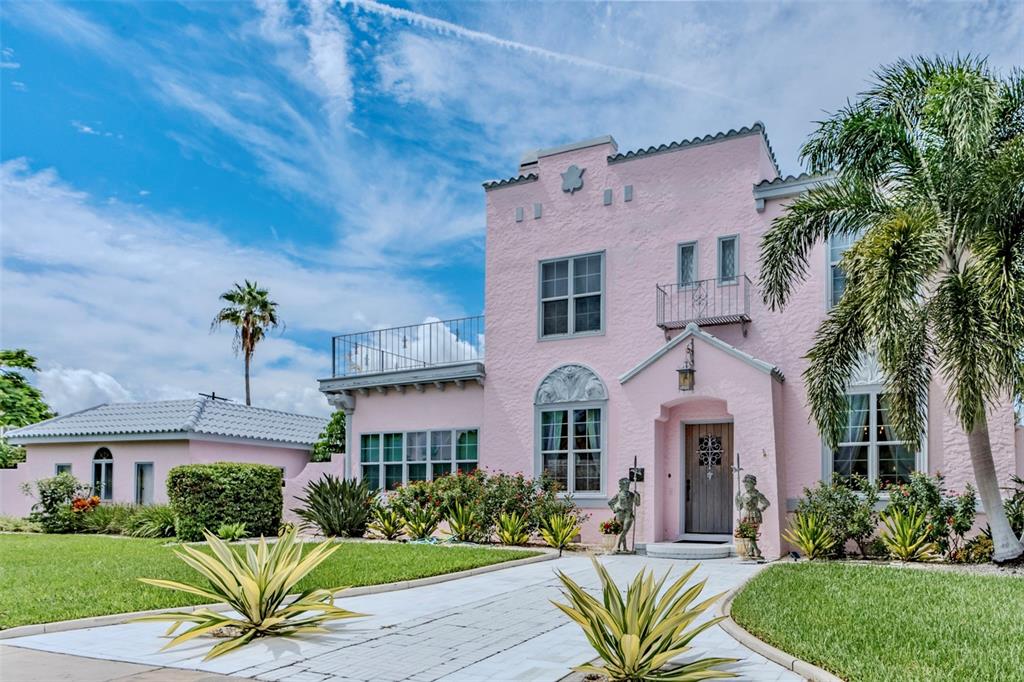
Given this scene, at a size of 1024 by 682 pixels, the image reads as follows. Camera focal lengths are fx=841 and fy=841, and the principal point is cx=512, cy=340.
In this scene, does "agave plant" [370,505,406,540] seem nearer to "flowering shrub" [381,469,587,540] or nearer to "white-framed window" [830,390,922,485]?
"flowering shrub" [381,469,587,540]

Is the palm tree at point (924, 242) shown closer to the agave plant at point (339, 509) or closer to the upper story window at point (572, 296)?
the upper story window at point (572, 296)

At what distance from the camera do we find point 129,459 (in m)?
25.3

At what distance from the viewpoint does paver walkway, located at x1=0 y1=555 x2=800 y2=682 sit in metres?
6.95

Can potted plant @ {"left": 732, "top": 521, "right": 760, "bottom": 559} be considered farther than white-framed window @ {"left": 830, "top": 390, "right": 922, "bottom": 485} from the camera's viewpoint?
No

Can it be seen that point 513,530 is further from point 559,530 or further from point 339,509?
point 339,509

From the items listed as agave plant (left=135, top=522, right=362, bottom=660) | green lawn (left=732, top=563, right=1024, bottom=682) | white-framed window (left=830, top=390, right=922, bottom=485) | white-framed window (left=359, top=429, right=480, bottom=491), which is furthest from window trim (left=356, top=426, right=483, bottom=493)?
agave plant (left=135, top=522, right=362, bottom=660)

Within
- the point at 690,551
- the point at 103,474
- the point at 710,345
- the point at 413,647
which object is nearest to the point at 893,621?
the point at 413,647

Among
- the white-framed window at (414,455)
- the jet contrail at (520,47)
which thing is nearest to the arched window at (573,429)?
the white-framed window at (414,455)

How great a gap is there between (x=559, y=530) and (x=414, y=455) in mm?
5869

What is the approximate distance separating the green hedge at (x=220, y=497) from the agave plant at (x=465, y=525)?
4201 mm

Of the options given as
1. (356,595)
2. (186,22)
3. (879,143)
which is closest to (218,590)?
(356,595)

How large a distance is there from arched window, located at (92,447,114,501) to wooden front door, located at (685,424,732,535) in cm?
1776

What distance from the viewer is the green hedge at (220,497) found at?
18.5 m

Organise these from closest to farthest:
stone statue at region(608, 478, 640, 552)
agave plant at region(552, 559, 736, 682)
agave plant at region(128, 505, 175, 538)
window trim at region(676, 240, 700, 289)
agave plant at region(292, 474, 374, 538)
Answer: agave plant at region(552, 559, 736, 682)
stone statue at region(608, 478, 640, 552)
window trim at region(676, 240, 700, 289)
agave plant at region(292, 474, 374, 538)
agave plant at region(128, 505, 175, 538)
